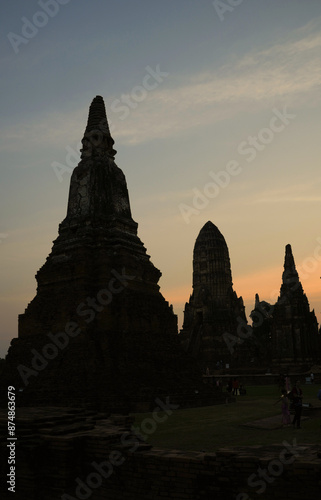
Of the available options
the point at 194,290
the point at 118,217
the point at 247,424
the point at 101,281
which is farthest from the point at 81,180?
the point at 194,290

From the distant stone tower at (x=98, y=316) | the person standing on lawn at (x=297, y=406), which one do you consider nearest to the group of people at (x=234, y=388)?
the distant stone tower at (x=98, y=316)

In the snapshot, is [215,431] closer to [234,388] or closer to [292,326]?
[234,388]

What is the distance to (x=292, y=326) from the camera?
42.3 meters

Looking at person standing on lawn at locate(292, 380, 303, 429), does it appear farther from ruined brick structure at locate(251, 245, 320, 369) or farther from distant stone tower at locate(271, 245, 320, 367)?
distant stone tower at locate(271, 245, 320, 367)

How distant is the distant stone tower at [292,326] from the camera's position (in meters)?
41.3

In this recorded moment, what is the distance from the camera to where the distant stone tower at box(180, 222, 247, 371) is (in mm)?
48031

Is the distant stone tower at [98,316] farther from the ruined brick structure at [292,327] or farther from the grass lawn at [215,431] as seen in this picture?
the ruined brick structure at [292,327]

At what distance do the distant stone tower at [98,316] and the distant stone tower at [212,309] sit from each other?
1042 inches

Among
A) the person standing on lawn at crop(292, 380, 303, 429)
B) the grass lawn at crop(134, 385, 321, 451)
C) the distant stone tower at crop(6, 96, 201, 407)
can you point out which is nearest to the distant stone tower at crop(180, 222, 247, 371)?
the distant stone tower at crop(6, 96, 201, 407)

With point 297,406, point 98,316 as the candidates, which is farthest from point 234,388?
point 297,406

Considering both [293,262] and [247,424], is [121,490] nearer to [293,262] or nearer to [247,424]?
[247,424]

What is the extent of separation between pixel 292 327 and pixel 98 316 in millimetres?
27127

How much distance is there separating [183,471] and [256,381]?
90.8 feet

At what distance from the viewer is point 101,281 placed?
799 inches
